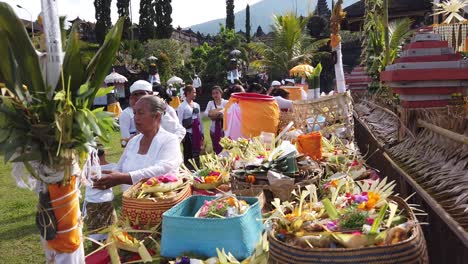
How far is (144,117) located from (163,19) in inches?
1381

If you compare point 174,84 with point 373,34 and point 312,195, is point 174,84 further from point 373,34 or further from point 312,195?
point 312,195

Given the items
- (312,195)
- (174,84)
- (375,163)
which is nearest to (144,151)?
(312,195)

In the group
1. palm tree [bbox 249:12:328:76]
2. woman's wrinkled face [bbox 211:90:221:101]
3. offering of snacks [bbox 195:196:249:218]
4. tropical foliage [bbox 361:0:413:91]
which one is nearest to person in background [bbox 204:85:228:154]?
woman's wrinkled face [bbox 211:90:221:101]

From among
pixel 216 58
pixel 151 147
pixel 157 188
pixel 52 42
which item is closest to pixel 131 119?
pixel 151 147

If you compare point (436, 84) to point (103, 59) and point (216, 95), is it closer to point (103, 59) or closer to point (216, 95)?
point (103, 59)

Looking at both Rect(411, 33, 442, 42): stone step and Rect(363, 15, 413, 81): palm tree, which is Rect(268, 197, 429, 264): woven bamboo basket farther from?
Rect(363, 15, 413, 81): palm tree

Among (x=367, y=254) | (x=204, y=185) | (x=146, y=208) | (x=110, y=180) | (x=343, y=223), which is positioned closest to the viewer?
(x=367, y=254)

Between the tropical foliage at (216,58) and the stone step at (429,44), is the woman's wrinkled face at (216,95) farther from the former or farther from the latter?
the tropical foliage at (216,58)

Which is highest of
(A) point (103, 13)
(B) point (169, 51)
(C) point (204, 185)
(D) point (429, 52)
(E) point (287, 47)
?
(A) point (103, 13)

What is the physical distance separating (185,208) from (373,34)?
6.81 meters

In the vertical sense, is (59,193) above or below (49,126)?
below

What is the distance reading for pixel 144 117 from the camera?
10.2 ft

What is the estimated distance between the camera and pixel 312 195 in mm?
2195

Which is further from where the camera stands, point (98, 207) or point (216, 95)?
point (216, 95)
